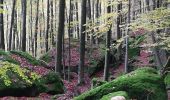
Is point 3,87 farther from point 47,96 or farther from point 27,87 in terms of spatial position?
point 47,96

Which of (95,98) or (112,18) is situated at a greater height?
(112,18)

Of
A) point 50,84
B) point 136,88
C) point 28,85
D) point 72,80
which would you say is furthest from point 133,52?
point 136,88

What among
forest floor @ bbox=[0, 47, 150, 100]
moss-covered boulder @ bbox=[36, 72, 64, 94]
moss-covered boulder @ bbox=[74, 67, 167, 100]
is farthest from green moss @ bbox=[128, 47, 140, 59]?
moss-covered boulder @ bbox=[74, 67, 167, 100]

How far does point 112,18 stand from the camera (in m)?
17.2

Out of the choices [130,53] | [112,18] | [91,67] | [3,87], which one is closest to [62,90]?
[3,87]

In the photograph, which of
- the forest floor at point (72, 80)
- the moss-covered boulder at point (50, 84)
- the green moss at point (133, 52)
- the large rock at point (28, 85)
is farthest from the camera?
the green moss at point (133, 52)

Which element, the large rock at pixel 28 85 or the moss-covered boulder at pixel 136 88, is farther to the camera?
the large rock at pixel 28 85

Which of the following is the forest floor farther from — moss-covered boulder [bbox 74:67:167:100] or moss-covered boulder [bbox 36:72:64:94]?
moss-covered boulder [bbox 74:67:167:100]

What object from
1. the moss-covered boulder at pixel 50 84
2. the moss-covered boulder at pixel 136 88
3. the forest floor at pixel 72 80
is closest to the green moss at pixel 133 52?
the forest floor at pixel 72 80

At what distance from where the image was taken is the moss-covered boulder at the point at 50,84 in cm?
1438

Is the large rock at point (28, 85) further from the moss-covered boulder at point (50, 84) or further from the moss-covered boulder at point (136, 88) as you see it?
the moss-covered boulder at point (136, 88)

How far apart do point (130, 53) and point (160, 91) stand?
19626mm

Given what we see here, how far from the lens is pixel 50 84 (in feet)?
49.4

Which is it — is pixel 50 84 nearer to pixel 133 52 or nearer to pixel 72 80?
pixel 72 80
